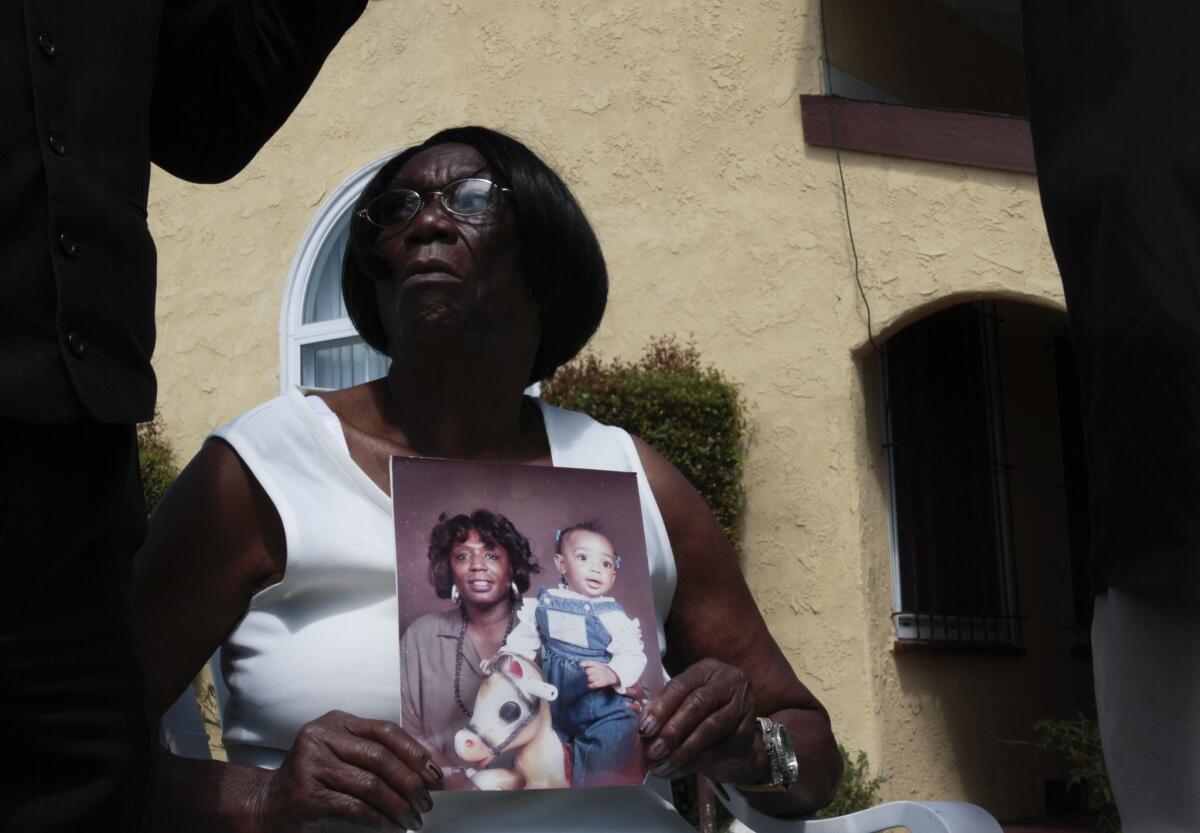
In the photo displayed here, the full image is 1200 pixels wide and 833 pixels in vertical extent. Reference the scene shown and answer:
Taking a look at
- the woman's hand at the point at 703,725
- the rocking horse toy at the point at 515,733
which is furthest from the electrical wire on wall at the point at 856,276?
the rocking horse toy at the point at 515,733

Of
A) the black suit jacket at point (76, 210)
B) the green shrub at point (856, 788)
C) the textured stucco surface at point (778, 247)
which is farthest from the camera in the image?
the textured stucco surface at point (778, 247)

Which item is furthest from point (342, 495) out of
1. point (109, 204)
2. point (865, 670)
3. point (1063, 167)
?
point (865, 670)

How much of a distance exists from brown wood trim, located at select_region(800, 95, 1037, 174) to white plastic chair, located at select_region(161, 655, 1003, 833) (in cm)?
475

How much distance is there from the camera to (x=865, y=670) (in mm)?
6605

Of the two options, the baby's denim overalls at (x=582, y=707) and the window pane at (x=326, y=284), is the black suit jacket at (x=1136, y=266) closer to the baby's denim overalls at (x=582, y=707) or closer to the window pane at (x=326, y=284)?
the baby's denim overalls at (x=582, y=707)

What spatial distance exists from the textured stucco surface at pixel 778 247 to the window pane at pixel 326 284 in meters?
0.63

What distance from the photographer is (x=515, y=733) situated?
6.02 feet

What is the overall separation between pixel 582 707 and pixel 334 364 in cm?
679

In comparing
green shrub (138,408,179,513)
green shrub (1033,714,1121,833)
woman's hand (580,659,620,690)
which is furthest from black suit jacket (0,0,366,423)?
green shrub (138,408,179,513)

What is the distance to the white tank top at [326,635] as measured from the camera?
6.57 feet

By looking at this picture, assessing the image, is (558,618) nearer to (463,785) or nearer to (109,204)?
(463,785)

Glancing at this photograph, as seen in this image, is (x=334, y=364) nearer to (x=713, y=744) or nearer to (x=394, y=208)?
(x=394, y=208)

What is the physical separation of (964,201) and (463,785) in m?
5.26

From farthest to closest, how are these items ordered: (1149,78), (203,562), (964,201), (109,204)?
(964,201) < (203,562) < (1149,78) < (109,204)
